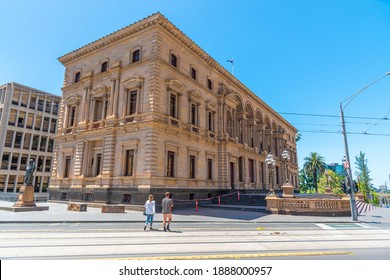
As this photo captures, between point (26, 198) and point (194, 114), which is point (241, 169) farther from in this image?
point (26, 198)

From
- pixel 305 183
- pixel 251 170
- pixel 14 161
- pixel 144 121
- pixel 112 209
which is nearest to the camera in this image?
pixel 112 209

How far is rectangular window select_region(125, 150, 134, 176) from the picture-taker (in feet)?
70.7

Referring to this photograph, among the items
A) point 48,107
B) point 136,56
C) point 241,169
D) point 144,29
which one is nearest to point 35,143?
point 48,107

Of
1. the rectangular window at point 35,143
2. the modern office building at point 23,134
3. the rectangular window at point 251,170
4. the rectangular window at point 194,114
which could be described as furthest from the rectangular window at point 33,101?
the rectangular window at point 251,170

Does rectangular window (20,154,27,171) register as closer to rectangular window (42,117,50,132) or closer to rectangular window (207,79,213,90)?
rectangular window (42,117,50,132)

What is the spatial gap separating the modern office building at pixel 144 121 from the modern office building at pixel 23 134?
24439mm

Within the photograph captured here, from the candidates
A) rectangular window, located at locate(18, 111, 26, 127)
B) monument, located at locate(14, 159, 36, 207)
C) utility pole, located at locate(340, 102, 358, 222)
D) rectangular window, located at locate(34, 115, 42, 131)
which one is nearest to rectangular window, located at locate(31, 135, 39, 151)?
rectangular window, located at locate(34, 115, 42, 131)

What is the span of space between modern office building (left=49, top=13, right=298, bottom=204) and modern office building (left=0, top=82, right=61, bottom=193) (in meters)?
24.4

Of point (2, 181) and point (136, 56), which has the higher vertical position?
point (136, 56)

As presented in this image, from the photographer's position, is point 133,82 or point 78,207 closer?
point 78,207

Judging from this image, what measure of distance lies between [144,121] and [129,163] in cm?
427

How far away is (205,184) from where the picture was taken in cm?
2570

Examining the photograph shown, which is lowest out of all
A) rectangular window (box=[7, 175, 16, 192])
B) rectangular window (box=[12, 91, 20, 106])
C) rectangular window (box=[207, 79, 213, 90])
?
rectangular window (box=[7, 175, 16, 192])

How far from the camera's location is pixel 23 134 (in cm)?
4719
